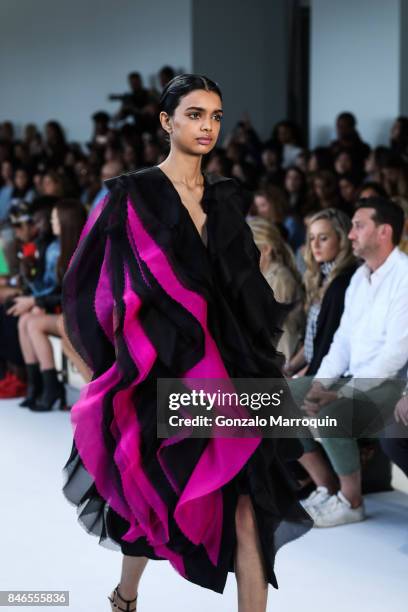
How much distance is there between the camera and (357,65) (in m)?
9.22

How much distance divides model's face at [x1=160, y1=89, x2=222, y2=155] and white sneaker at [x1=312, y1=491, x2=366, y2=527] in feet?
5.48

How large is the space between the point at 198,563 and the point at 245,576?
0.41ft

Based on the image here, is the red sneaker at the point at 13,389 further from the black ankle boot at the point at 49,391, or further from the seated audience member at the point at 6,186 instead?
the seated audience member at the point at 6,186

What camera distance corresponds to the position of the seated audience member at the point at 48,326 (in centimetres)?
552

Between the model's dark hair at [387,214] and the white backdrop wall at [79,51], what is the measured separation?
7.35 m

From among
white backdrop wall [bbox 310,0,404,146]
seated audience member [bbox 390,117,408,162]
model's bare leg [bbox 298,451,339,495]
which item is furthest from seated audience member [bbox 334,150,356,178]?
model's bare leg [bbox 298,451,339,495]

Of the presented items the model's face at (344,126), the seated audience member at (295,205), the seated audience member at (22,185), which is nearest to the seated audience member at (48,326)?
the seated audience member at (295,205)

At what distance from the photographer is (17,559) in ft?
10.8

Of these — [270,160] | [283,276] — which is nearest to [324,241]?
[283,276]

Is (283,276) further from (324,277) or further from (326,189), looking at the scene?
(326,189)

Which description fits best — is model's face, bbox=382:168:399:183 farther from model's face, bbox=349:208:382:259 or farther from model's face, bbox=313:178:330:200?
model's face, bbox=349:208:382:259

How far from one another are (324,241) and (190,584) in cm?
168

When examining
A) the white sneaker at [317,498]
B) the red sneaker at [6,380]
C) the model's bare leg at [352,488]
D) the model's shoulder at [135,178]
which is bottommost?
the red sneaker at [6,380]

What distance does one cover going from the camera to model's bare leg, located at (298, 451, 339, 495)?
3.74 meters
